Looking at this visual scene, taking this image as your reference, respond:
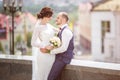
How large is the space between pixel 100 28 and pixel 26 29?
4.68 meters

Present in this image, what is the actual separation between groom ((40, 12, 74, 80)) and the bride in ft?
0.25

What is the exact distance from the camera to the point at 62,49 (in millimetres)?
3582

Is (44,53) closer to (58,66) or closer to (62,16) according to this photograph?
(58,66)

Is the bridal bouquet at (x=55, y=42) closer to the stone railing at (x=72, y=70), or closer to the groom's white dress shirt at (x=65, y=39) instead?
the groom's white dress shirt at (x=65, y=39)

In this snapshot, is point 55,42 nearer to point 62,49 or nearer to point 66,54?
point 62,49

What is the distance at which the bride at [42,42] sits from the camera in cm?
363

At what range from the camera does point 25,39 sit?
2027cm

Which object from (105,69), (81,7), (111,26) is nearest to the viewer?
(105,69)

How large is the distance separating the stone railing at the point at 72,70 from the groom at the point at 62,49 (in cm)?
18

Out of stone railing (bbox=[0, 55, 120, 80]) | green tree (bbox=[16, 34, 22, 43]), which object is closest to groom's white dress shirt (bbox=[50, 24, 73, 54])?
stone railing (bbox=[0, 55, 120, 80])

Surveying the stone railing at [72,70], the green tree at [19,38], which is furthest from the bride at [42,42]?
the green tree at [19,38]

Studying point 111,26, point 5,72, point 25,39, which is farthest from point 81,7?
point 5,72

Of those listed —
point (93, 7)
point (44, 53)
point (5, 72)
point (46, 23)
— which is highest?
point (93, 7)

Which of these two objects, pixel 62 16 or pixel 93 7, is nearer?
pixel 62 16
